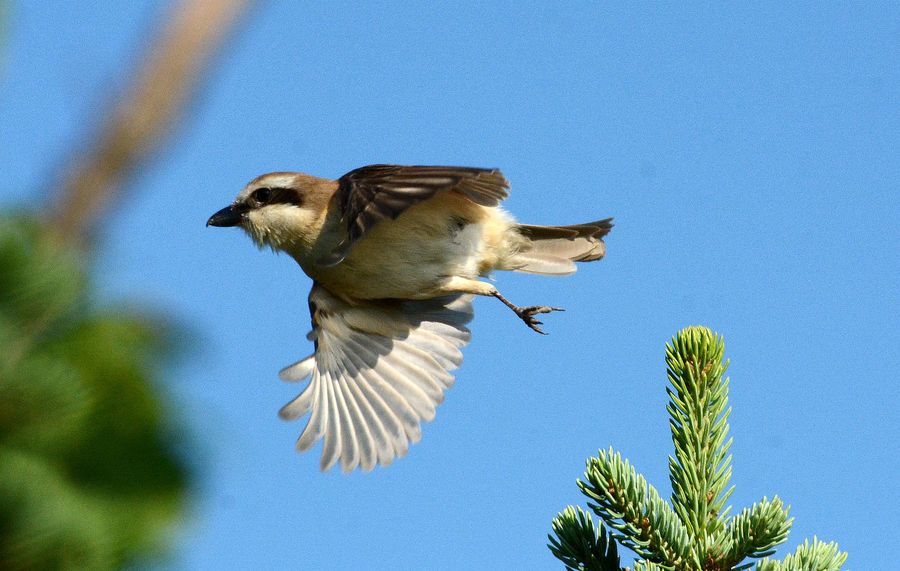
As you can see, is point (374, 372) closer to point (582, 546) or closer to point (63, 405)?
point (582, 546)

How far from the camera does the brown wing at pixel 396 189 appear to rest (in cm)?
439

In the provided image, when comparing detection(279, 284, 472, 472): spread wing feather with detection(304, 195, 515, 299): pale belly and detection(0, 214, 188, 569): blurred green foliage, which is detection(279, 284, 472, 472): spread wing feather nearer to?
detection(304, 195, 515, 299): pale belly

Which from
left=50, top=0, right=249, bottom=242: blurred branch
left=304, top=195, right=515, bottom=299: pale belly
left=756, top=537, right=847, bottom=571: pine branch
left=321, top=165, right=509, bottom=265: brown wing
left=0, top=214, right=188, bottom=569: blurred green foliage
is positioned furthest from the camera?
left=304, top=195, right=515, bottom=299: pale belly

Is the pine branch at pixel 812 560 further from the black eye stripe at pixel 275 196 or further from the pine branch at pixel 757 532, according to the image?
the black eye stripe at pixel 275 196

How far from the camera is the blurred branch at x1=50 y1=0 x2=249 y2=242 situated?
0.63m

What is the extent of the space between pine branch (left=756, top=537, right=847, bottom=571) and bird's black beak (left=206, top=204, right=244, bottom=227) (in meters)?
4.06

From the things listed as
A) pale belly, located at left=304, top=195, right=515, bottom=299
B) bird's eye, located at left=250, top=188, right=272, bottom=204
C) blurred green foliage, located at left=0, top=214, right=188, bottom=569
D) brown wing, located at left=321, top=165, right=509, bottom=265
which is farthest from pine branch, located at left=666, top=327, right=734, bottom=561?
bird's eye, located at left=250, top=188, right=272, bottom=204

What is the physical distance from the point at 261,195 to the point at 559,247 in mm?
1840

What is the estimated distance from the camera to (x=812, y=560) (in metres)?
2.30

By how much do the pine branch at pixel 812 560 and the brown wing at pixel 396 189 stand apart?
7.89ft

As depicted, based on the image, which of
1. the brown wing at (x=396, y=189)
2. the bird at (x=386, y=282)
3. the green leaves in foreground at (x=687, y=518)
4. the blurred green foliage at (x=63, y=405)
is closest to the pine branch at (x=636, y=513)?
the green leaves in foreground at (x=687, y=518)

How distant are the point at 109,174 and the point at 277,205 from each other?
4997mm

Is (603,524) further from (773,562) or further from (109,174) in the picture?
(109,174)

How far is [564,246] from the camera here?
237 inches
